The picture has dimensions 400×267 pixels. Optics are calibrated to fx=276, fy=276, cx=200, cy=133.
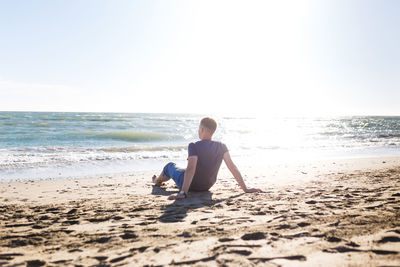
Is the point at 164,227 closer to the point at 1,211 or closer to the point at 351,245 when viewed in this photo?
the point at 351,245

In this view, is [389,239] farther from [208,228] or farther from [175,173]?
[175,173]

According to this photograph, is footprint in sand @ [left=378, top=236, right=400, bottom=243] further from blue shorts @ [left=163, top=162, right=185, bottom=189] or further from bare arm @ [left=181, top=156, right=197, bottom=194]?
blue shorts @ [left=163, top=162, right=185, bottom=189]

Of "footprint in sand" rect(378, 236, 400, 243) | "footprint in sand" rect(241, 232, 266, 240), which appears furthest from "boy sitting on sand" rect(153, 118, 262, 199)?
"footprint in sand" rect(378, 236, 400, 243)

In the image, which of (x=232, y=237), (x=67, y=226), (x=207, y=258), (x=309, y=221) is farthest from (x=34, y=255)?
(x=309, y=221)

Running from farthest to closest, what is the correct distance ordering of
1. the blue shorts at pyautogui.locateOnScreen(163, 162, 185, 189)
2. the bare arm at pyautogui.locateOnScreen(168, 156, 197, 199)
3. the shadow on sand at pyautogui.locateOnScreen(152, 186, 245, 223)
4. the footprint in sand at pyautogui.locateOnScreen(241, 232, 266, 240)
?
1. the blue shorts at pyautogui.locateOnScreen(163, 162, 185, 189)
2. the bare arm at pyautogui.locateOnScreen(168, 156, 197, 199)
3. the shadow on sand at pyautogui.locateOnScreen(152, 186, 245, 223)
4. the footprint in sand at pyautogui.locateOnScreen(241, 232, 266, 240)

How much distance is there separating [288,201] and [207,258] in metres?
2.20

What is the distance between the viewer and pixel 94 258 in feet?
7.16

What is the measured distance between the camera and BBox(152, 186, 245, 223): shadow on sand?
3259mm

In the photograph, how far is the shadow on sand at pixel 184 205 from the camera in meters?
3.26

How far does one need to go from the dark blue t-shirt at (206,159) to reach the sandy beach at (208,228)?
0.22 m

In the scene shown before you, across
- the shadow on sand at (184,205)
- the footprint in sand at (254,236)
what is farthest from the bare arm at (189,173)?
the footprint in sand at (254,236)

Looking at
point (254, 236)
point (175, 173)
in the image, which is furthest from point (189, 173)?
point (254, 236)

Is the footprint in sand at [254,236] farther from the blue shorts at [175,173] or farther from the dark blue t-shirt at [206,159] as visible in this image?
the blue shorts at [175,173]

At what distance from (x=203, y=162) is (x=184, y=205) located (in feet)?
2.67
